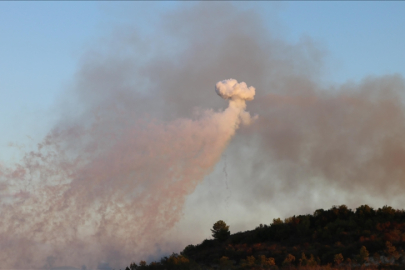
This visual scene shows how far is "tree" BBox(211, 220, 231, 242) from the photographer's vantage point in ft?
173

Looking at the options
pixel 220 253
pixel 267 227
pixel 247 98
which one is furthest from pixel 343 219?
pixel 247 98

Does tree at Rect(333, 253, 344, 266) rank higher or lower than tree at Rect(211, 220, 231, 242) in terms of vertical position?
lower

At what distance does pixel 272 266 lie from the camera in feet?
116

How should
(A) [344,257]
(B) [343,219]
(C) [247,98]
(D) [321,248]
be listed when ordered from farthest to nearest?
(C) [247,98] < (B) [343,219] < (D) [321,248] < (A) [344,257]

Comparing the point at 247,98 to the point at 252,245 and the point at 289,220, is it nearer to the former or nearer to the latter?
the point at 289,220

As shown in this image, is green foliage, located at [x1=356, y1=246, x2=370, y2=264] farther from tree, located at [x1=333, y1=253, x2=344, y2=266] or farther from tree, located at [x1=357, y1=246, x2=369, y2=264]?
tree, located at [x1=333, y1=253, x2=344, y2=266]

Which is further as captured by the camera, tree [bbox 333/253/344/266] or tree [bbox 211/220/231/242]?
tree [bbox 211/220/231/242]

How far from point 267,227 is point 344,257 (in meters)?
14.5

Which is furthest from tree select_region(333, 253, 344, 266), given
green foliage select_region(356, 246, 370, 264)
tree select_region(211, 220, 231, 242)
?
tree select_region(211, 220, 231, 242)

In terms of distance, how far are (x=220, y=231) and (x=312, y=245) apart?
13.5 metres

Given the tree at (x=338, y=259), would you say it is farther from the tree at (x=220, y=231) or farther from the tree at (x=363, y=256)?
the tree at (x=220, y=231)

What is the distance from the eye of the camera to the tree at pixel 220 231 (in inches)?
2074

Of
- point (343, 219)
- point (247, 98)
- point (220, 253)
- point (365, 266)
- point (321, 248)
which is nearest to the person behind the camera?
point (365, 266)

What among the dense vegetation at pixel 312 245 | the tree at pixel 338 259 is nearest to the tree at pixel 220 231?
the dense vegetation at pixel 312 245
